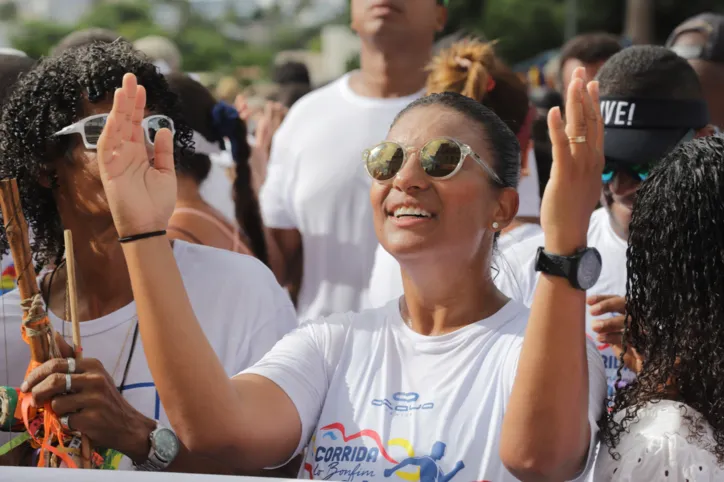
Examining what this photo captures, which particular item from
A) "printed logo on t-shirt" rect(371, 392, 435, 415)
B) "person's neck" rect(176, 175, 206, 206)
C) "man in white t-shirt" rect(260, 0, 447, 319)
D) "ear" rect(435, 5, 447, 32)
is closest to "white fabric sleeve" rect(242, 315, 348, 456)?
"printed logo on t-shirt" rect(371, 392, 435, 415)

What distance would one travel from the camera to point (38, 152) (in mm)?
2680

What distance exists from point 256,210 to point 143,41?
3221 mm

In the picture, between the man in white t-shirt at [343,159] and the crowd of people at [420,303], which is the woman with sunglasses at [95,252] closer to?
the crowd of people at [420,303]

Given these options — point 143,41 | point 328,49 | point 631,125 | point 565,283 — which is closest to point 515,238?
point 631,125

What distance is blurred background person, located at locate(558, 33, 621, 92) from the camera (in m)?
5.41

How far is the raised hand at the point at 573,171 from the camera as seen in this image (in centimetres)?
181

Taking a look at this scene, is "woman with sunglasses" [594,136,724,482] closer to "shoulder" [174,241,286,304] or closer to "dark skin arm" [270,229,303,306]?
"shoulder" [174,241,286,304]

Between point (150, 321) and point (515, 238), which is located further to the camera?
point (515, 238)

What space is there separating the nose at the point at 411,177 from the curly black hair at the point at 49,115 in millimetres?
858

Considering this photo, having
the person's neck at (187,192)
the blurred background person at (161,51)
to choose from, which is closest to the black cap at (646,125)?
the person's neck at (187,192)

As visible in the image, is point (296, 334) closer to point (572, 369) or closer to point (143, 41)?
point (572, 369)

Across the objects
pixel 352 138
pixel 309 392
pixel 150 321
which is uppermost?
Result: pixel 352 138

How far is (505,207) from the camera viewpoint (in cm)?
237

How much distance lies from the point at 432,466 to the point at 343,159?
85.9 inches
